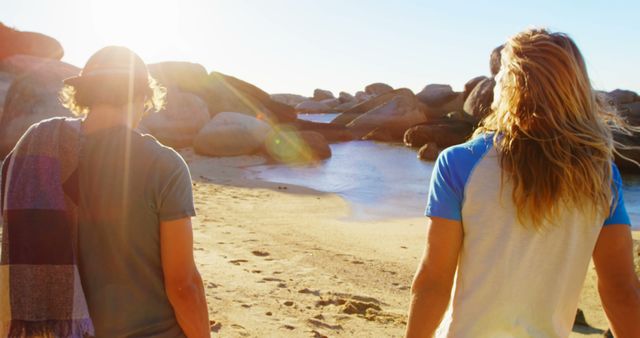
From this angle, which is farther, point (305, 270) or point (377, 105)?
point (377, 105)

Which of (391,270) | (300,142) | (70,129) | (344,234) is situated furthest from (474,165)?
(300,142)

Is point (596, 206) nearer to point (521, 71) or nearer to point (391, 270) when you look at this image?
point (521, 71)

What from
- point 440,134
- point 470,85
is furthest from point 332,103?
point 440,134

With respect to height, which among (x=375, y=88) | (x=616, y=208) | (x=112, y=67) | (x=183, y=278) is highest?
(x=375, y=88)

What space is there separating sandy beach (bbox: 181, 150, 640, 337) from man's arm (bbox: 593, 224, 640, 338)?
239 centimetres

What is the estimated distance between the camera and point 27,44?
96.6 feet

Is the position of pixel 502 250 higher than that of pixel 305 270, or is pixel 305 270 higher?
pixel 502 250

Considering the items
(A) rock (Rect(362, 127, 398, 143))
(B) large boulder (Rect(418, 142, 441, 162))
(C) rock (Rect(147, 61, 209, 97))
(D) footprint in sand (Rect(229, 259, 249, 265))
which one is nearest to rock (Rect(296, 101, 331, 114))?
(A) rock (Rect(362, 127, 398, 143))

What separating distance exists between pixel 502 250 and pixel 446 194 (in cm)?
19

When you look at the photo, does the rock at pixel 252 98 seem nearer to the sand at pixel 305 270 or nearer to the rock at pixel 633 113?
the rock at pixel 633 113

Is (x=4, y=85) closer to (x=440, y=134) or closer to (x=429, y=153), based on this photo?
(x=429, y=153)

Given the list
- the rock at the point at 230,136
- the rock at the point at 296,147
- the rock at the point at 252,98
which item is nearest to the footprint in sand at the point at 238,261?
the rock at the point at 230,136

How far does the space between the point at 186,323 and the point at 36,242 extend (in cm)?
48

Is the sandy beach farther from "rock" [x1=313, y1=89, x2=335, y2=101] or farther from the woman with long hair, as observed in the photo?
"rock" [x1=313, y1=89, x2=335, y2=101]
